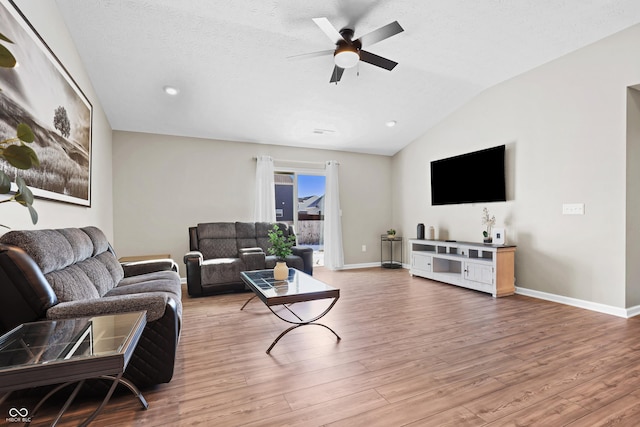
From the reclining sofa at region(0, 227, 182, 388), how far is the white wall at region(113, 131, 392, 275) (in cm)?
250

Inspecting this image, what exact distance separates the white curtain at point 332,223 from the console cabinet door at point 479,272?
2493 millimetres

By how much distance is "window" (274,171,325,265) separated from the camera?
6.21 metres

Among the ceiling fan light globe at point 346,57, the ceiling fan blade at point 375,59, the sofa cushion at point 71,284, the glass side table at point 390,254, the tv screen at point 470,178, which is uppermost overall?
the ceiling fan blade at point 375,59

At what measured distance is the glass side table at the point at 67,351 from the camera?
0.94 metres

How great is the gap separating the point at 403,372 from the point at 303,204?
464 centimetres

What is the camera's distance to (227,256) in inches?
187

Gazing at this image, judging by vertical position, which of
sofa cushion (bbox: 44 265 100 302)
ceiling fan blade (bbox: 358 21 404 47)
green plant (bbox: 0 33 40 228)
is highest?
ceiling fan blade (bbox: 358 21 404 47)

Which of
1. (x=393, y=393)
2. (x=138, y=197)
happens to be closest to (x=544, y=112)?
(x=393, y=393)

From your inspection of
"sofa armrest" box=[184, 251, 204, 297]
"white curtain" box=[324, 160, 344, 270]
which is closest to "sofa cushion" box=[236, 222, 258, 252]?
"sofa armrest" box=[184, 251, 204, 297]

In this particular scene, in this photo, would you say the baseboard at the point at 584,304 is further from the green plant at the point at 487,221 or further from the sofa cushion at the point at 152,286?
the sofa cushion at the point at 152,286

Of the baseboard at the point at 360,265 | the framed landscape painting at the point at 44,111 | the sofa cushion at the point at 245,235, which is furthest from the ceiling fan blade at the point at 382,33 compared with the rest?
the baseboard at the point at 360,265

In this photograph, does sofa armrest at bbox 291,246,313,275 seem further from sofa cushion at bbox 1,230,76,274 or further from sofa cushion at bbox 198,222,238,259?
sofa cushion at bbox 1,230,76,274

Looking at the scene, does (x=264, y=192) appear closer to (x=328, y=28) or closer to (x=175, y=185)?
(x=175, y=185)

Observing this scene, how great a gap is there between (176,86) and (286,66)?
1.42m
